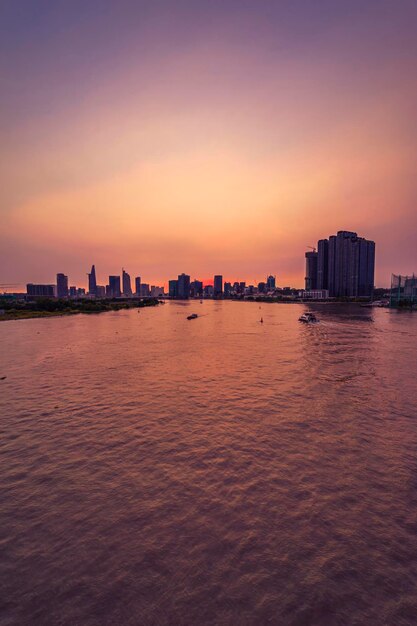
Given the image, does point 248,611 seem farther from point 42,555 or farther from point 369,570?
point 42,555

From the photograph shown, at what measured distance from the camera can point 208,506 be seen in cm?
1517

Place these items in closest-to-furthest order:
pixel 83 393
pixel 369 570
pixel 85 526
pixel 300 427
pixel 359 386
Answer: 1. pixel 369 570
2. pixel 85 526
3. pixel 300 427
4. pixel 83 393
5. pixel 359 386

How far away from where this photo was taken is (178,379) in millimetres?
40469

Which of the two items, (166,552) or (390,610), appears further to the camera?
(166,552)

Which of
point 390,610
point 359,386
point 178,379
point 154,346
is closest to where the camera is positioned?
point 390,610

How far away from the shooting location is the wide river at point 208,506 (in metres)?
10.4

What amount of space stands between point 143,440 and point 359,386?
26773 millimetres

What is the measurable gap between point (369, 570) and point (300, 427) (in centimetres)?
1325

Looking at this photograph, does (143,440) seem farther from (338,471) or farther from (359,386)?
(359,386)

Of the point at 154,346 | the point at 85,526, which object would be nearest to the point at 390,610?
the point at 85,526

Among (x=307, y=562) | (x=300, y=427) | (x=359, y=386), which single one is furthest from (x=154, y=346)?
(x=307, y=562)

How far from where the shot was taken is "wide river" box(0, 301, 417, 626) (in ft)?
34.1

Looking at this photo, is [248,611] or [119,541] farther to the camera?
[119,541]

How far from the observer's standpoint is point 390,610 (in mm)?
10008
